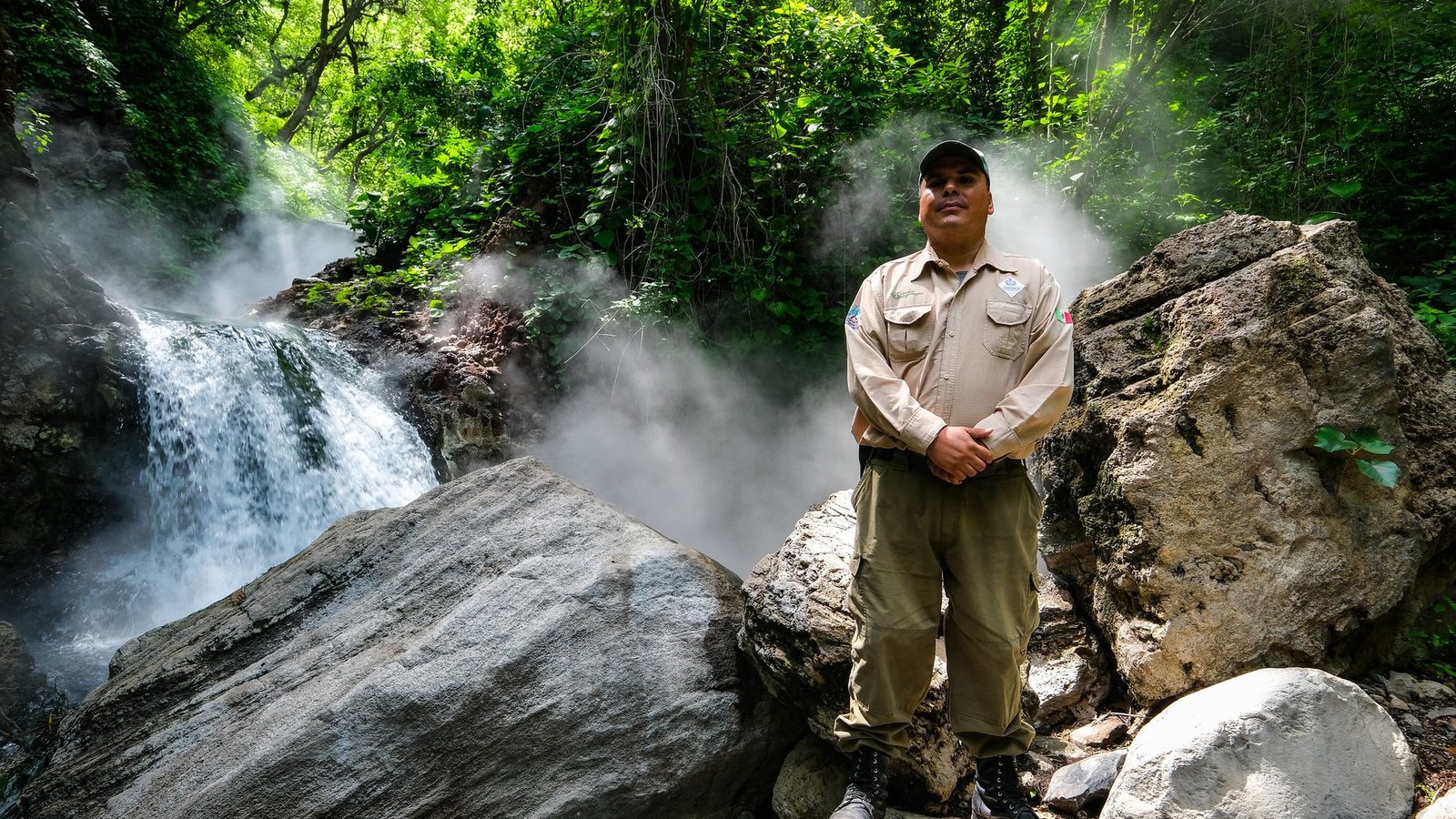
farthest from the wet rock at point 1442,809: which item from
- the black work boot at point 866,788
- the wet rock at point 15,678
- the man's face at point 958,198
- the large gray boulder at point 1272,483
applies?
the wet rock at point 15,678

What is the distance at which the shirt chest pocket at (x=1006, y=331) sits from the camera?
219 centimetres

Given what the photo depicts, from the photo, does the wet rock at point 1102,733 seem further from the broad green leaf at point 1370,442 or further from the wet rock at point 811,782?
the broad green leaf at point 1370,442

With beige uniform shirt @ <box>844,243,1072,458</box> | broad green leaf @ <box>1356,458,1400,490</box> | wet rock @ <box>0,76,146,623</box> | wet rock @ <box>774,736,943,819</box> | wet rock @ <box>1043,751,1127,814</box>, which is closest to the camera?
beige uniform shirt @ <box>844,243,1072,458</box>

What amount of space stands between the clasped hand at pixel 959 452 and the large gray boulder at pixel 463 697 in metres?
1.30

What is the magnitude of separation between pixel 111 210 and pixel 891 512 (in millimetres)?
12822

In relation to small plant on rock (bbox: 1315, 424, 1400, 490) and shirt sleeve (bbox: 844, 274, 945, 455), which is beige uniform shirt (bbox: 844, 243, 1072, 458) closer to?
shirt sleeve (bbox: 844, 274, 945, 455)

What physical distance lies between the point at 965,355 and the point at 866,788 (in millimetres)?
1283

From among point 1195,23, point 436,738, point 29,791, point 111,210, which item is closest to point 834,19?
point 1195,23

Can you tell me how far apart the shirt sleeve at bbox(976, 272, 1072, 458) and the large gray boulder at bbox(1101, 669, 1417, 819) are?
0.87m

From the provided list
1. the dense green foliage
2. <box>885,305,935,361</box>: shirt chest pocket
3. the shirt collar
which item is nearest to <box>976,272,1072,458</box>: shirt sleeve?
the shirt collar

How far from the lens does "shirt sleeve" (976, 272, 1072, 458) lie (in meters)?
2.02

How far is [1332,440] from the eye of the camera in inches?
101

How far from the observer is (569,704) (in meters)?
2.63

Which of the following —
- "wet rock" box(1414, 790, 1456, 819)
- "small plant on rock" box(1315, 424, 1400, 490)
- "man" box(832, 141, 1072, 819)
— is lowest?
"wet rock" box(1414, 790, 1456, 819)
